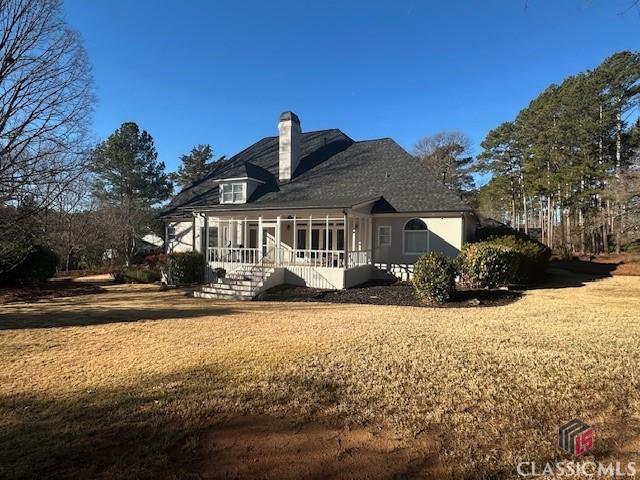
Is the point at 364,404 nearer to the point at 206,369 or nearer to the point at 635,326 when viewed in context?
the point at 206,369

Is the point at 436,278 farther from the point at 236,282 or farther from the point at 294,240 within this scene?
the point at 236,282

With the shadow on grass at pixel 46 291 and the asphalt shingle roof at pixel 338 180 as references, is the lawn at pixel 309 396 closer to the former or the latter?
the shadow on grass at pixel 46 291

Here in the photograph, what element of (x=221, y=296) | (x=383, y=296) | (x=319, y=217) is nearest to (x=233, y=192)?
(x=319, y=217)

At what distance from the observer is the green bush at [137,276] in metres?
17.5

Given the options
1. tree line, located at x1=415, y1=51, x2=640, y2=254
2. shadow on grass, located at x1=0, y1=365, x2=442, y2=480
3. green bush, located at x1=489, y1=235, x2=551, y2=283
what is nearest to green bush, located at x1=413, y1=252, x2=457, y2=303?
green bush, located at x1=489, y1=235, x2=551, y2=283

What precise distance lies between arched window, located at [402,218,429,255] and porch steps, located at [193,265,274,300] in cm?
654

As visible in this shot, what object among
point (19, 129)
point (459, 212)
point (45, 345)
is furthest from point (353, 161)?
point (45, 345)

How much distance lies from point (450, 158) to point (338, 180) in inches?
1097

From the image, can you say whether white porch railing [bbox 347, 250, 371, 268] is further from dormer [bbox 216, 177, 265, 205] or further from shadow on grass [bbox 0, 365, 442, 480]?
shadow on grass [bbox 0, 365, 442, 480]

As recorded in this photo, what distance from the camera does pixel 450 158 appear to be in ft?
137

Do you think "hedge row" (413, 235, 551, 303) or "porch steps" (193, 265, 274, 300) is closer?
"hedge row" (413, 235, 551, 303)

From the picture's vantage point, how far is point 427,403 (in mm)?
3963

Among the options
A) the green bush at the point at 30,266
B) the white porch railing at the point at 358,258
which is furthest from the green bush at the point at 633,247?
the green bush at the point at 30,266

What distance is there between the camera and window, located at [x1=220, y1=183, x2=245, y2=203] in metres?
19.3
